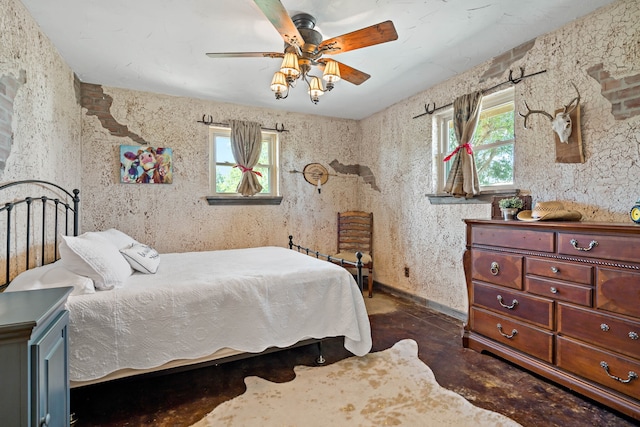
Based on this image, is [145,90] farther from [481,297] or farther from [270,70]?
[481,297]

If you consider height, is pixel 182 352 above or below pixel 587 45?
below

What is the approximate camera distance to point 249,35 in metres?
2.39

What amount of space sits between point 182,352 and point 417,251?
2.72 m

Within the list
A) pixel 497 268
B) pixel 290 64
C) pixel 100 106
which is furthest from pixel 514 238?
pixel 100 106

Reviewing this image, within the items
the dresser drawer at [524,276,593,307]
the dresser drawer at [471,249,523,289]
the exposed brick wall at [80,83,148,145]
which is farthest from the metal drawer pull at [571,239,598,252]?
the exposed brick wall at [80,83,148,145]

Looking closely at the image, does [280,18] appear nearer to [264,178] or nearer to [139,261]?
[139,261]

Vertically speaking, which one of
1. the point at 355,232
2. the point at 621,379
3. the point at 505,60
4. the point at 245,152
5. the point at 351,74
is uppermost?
the point at 505,60

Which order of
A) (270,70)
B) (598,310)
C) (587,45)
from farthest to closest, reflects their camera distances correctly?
(270,70) < (587,45) < (598,310)

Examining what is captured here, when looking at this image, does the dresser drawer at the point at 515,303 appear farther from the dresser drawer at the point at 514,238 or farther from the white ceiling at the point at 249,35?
the white ceiling at the point at 249,35

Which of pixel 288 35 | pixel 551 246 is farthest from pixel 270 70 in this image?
pixel 551 246

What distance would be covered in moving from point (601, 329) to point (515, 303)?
0.49m

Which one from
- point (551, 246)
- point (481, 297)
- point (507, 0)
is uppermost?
point (507, 0)

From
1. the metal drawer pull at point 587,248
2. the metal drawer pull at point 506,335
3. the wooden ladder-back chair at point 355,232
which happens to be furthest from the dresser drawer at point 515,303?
the wooden ladder-back chair at point 355,232

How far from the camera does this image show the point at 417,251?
371 cm
